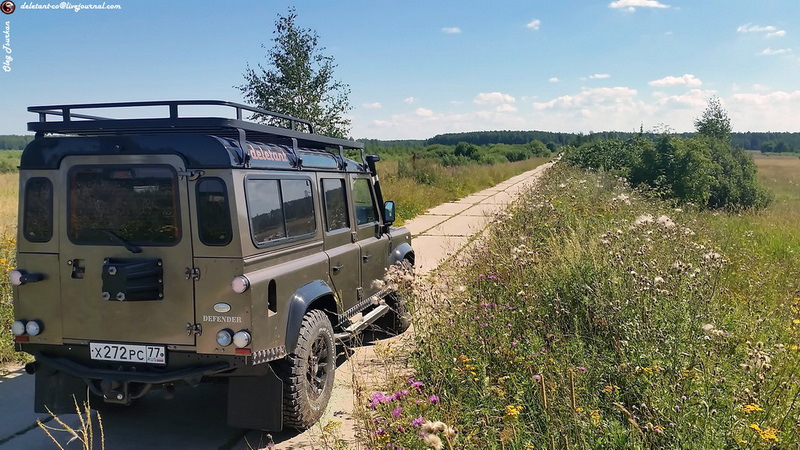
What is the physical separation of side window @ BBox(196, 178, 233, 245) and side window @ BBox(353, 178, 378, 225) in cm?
209

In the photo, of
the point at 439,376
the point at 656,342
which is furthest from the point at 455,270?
the point at 656,342

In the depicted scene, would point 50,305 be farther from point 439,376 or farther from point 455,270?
point 455,270

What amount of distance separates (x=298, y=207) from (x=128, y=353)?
1.56 m

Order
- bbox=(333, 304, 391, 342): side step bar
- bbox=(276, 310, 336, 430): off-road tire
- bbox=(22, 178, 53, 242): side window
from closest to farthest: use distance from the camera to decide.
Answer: bbox=(22, 178, 53, 242): side window → bbox=(276, 310, 336, 430): off-road tire → bbox=(333, 304, 391, 342): side step bar

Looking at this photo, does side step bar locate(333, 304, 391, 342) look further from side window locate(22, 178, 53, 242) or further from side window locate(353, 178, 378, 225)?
side window locate(22, 178, 53, 242)

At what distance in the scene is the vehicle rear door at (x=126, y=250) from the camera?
3.53 meters

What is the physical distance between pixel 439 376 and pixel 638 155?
60.0ft

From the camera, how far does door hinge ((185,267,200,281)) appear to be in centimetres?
351

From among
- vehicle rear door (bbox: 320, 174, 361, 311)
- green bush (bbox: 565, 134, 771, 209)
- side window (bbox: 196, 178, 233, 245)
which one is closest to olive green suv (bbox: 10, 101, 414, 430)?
side window (bbox: 196, 178, 233, 245)

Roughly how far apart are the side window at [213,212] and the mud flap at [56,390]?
1.49 metres

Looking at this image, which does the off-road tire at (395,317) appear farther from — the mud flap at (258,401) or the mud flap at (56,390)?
the mud flap at (56,390)

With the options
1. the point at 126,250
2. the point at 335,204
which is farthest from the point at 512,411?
the point at 335,204

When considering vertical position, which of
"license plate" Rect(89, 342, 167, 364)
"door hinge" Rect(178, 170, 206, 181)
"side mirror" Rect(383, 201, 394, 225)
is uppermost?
"door hinge" Rect(178, 170, 206, 181)

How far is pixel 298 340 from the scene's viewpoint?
12.9ft
